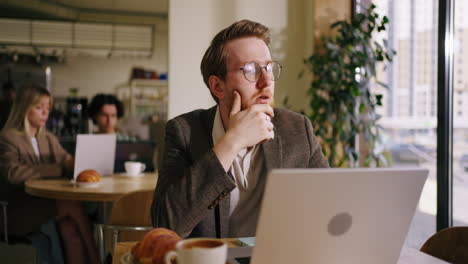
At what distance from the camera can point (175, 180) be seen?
1.33 m

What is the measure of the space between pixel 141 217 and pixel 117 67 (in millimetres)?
4034

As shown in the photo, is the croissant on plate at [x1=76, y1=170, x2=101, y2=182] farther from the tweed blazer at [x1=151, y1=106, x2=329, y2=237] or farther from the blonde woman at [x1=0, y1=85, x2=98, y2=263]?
the tweed blazer at [x1=151, y1=106, x2=329, y2=237]

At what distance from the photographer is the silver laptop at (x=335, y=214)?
0.75 m

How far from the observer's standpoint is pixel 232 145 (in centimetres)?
124

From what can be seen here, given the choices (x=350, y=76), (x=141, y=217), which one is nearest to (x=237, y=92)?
(x=141, y=217)

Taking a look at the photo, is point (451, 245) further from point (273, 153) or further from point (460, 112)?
point (460, 112)

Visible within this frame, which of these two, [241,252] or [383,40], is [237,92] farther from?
[383,40]

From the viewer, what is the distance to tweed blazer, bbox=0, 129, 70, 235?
115 inches

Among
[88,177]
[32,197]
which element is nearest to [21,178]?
[32,197]

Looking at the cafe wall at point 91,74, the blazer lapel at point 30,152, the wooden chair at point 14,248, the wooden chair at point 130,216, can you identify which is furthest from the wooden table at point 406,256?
the cafe wall at point 91,74

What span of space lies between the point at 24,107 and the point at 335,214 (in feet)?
10.1

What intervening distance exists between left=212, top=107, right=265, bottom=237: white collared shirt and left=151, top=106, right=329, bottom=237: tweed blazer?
0.12 ft

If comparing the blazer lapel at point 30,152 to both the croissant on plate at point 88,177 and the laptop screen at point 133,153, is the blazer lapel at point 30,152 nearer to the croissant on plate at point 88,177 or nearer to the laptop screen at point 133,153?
the laptop screen at point 133,153

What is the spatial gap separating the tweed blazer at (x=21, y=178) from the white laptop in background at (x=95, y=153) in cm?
30
